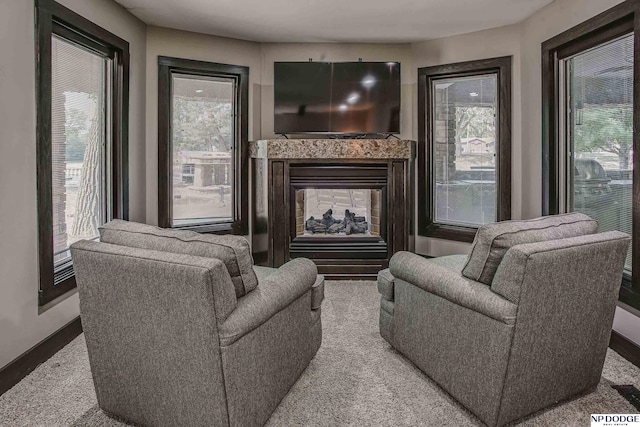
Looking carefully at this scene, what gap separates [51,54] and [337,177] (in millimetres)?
2695

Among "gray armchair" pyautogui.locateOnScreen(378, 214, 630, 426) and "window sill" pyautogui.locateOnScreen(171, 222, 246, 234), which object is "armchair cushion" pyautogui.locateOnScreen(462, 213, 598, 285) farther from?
"window sill" pyautogui.locateOnScreen(171, 222, 246, 234)

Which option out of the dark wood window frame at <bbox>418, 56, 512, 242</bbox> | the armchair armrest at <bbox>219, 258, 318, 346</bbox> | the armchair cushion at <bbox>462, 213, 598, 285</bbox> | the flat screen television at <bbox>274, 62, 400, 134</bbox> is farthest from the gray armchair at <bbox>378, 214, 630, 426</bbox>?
the flat screen television at <bbox>274, 62, 400, 134</bbox>

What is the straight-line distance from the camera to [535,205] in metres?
4.16

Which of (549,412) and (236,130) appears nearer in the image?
(549,412)

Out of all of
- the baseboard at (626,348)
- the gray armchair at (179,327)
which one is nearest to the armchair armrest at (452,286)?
the gray armchair at (179,327)

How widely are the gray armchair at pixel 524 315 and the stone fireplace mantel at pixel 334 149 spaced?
2448 mm

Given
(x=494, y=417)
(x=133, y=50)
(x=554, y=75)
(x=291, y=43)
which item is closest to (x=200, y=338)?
(x=494, y=417)

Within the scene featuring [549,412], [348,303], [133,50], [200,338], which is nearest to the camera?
[200,338]

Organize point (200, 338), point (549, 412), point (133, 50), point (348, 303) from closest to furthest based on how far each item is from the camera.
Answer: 1. point (200, 338)
2. point (549, 412)
3. point (348, 303)
4. point (133, 50)

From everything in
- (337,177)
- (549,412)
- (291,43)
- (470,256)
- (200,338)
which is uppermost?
(291,43)

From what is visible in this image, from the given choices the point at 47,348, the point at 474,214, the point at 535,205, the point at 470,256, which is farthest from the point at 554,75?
the point at 47,348

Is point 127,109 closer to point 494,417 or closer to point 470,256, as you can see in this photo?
point 470,256

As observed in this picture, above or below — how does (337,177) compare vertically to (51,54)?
below

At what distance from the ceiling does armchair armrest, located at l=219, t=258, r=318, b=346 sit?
2531 mm
